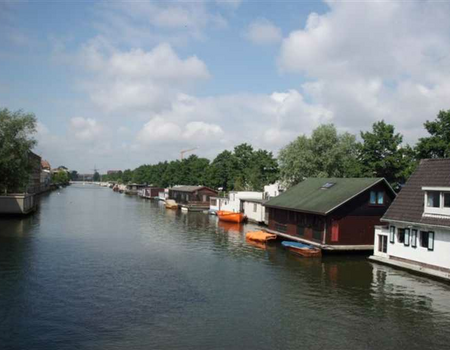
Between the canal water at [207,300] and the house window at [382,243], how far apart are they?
1768mm

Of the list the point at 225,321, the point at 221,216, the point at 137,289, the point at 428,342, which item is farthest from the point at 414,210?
the point at 221,216

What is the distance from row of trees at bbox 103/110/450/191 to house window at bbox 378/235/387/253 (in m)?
19.4

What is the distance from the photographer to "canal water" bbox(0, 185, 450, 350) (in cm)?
2075

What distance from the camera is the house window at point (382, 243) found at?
39.4m

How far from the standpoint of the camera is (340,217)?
44.2m

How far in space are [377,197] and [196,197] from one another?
68119mm

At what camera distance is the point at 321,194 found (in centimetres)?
4969

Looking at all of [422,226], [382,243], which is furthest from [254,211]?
[422,226]

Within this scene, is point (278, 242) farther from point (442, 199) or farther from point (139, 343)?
point (139, 343)

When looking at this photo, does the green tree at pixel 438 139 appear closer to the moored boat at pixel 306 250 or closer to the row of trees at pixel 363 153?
the row of trees at pixel 363 153

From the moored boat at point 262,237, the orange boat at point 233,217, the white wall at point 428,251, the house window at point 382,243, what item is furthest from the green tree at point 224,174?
the white wall at point 428,251

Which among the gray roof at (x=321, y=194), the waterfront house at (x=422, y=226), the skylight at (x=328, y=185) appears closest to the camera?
the waterfront house at (x=422, y=226)

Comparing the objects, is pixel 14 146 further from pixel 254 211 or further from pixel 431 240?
pixel 431 240

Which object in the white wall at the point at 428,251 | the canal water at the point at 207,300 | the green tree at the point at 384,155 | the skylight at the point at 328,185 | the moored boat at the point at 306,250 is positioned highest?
the green tree at the point at 384,155
